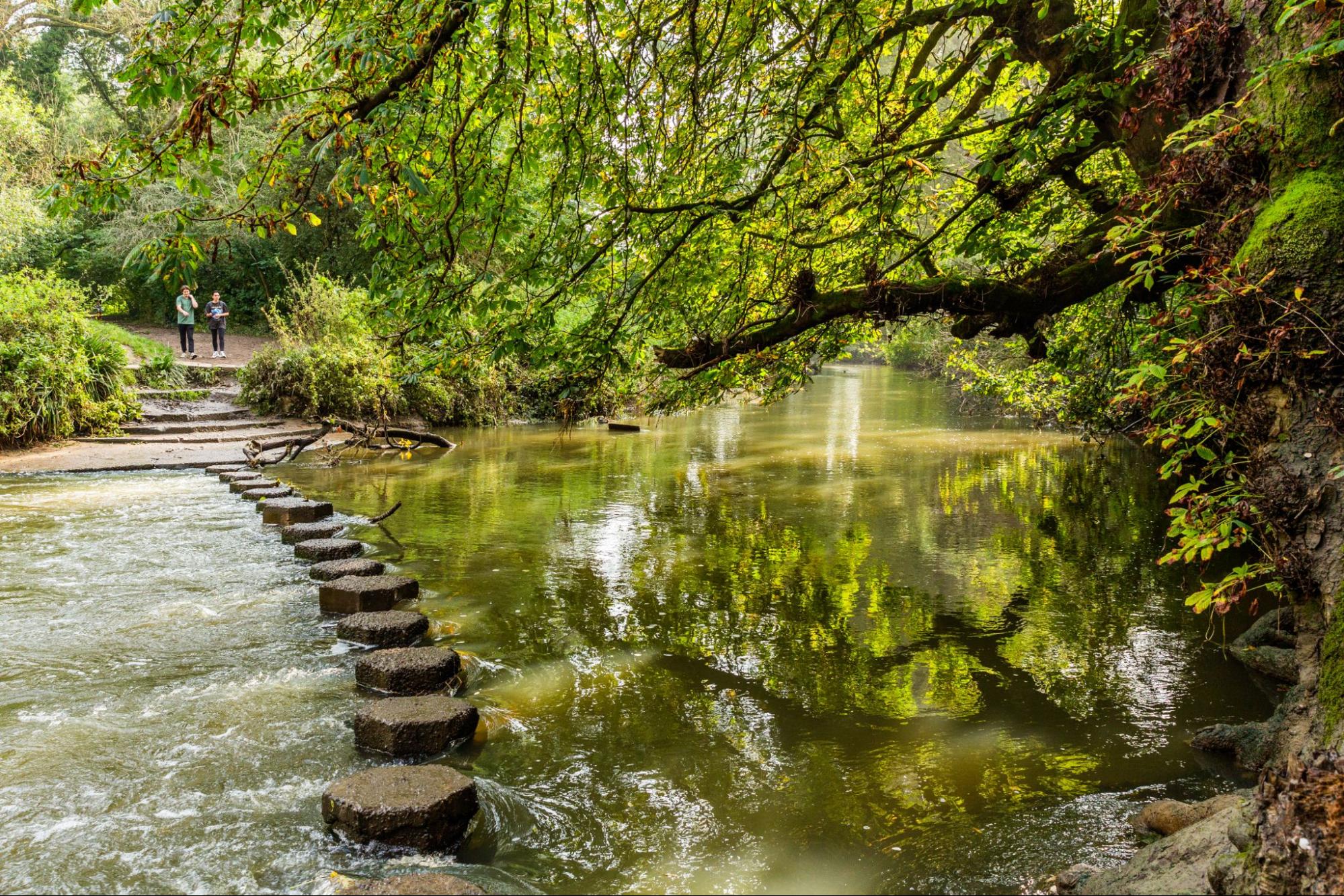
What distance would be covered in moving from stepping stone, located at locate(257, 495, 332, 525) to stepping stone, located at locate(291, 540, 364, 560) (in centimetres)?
136

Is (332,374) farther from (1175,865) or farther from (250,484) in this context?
(1175,865)

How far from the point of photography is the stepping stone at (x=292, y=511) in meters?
9.42

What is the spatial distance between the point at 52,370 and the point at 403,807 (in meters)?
15.2

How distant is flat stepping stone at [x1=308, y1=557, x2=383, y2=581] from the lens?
7.15 metres

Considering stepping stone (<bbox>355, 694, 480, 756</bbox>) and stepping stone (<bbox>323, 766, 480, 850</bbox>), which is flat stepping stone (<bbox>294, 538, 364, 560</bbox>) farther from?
stepping stone (<bbox>323, 766, 480, 850</bbox>)

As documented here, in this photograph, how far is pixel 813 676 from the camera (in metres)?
5.52

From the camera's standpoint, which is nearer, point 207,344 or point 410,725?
point 410,725

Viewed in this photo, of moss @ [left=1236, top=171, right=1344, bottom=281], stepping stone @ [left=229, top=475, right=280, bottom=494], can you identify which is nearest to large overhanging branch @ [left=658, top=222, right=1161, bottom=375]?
moss @ [left=1236, top=171, right=1344, bottom=281]

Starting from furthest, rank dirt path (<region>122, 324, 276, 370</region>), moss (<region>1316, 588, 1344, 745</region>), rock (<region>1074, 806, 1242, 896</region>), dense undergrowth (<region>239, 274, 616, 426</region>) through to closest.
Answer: dirt path (<region>122, 324, 276, 370</region>)
dense undergrowth (<region>239, 274, 616, 426</region>)
rock (<region>1074, 806, 1242, 896</region>)
moss (<region>1316, 588, 1344, 745</region>)

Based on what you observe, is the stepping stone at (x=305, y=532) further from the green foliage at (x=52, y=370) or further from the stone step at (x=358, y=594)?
the green foliage at (x=52, y=370)

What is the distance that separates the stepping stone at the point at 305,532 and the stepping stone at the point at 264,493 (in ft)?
6.45

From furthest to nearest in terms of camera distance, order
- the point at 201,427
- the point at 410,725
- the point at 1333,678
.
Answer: the point at 201,427, the point at 410,725, the point at 1333,678

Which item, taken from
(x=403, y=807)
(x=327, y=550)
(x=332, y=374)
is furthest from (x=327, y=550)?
Answer: (x=332, y=374)

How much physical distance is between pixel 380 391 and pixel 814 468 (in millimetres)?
11120
